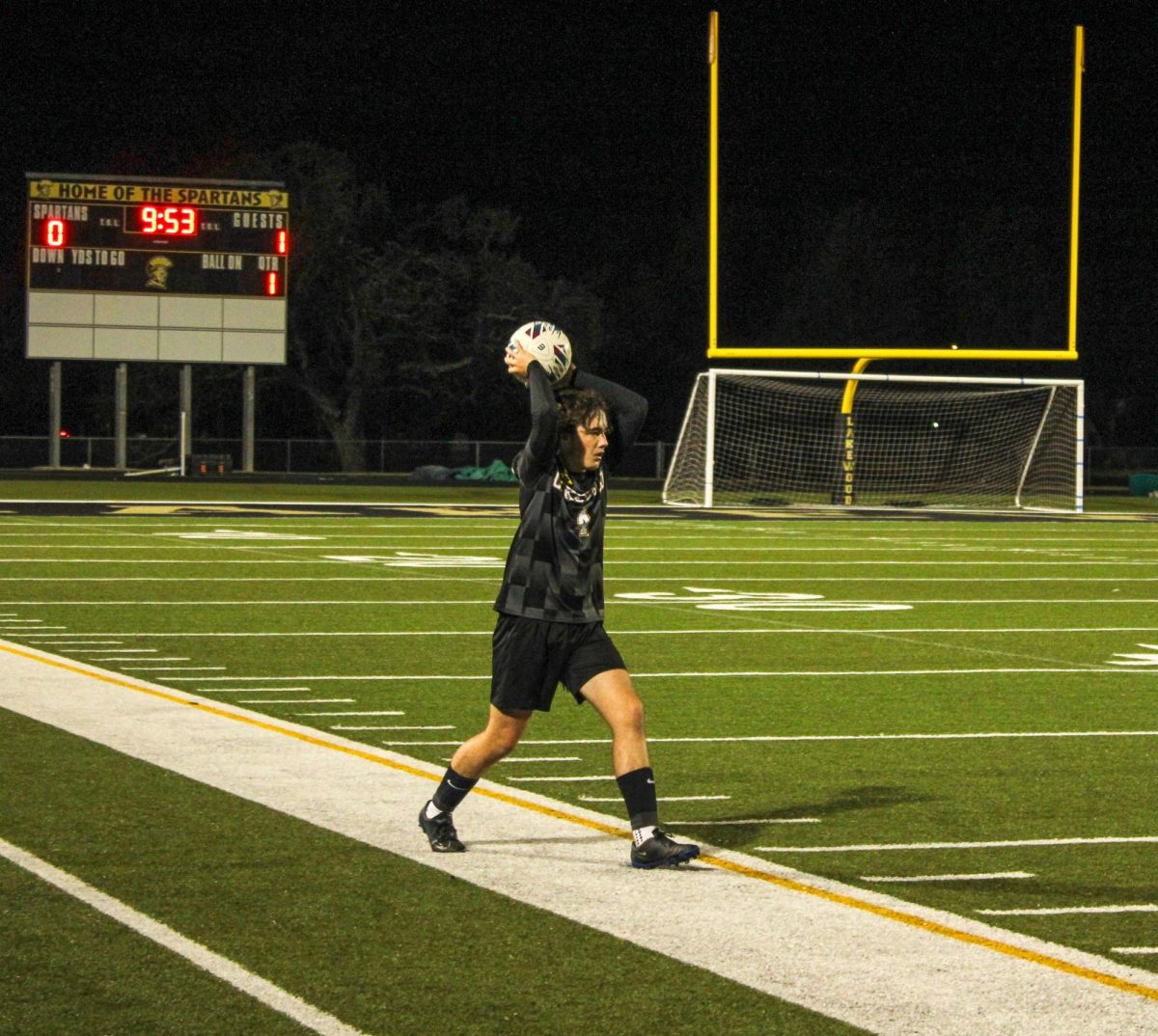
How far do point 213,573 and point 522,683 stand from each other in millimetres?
12430

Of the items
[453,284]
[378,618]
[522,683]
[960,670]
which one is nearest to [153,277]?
[453,284]

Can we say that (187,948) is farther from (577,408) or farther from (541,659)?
(577,408)

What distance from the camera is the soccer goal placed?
35.1m

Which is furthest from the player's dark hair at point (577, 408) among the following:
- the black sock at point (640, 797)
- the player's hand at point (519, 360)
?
the black sock at point (640, 797)

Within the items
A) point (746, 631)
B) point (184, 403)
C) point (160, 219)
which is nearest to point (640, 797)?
point (746, 631)

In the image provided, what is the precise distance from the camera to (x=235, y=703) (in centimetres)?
962

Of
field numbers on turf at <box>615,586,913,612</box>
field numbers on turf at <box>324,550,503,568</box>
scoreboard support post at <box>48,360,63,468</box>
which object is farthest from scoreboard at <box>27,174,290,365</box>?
field numbers on turf at <box>615,586,913,612</box>

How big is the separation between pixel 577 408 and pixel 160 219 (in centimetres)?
3587

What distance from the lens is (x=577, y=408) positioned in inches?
240

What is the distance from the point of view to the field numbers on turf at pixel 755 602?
15391 millimetres

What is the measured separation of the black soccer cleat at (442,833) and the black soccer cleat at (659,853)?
0.57m

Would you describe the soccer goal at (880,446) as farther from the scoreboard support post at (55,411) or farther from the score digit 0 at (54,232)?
the scoreboard support post at (55,411)

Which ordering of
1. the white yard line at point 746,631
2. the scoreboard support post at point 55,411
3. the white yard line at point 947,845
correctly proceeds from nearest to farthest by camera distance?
1. the white yard line at point 947,845
2. the white yard line at point 746,631
3. the scoreboard support post at point 55,411

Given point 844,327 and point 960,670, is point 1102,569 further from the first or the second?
point 844,327
